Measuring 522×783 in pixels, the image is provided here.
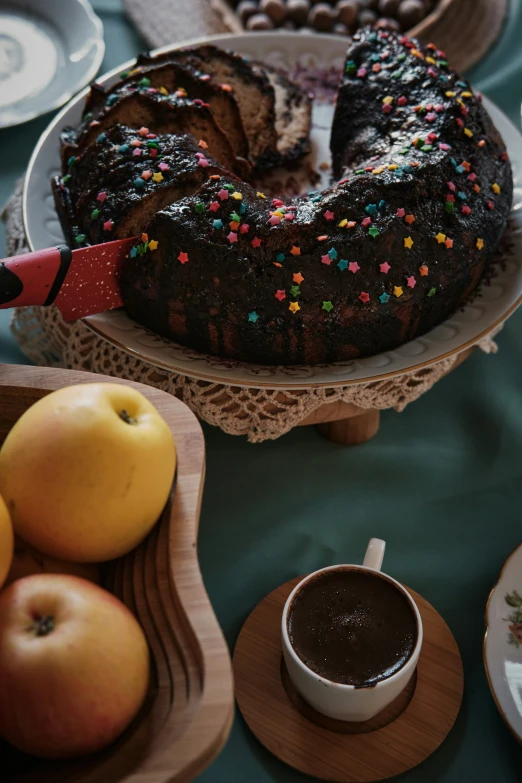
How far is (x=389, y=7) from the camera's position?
1940mm

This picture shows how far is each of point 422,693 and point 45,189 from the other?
1.12 metres

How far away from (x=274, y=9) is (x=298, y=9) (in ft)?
0.24

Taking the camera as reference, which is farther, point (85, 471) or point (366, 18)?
point (366, 18)

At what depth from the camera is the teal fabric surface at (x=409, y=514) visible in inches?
38.7

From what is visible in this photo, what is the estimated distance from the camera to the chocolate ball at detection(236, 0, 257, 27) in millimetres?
1960

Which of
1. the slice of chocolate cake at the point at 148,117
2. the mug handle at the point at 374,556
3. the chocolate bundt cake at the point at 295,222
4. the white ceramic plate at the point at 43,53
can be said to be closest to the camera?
the mug handle at the point at 374,556

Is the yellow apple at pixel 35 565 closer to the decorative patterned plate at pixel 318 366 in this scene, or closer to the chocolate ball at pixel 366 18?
the decorative patterned plate at pixel 318 366

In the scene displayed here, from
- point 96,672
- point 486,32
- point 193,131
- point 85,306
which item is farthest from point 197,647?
point 486,32

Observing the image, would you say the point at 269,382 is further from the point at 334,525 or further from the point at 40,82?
the point at 40,82

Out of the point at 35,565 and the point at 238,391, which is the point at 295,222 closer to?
the point at 238,391

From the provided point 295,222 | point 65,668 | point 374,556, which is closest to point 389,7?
point 295,222

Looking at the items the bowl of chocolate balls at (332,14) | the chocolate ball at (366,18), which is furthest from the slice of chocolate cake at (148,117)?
the chocolate ball at (366,18)

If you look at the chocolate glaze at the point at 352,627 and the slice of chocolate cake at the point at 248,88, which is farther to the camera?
the slice of chocolate cake at the point at 248,88

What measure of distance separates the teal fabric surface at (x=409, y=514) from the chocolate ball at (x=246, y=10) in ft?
3.70
